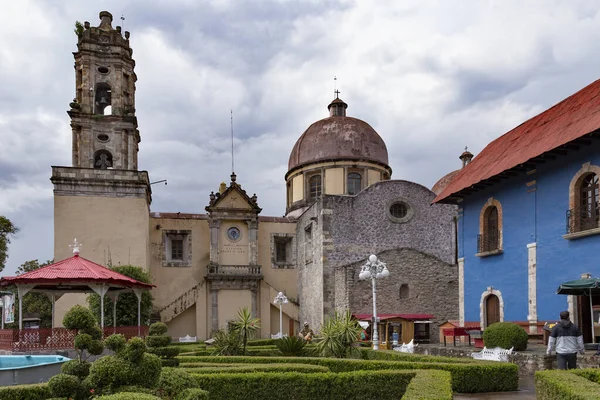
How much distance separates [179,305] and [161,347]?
65.6 feet

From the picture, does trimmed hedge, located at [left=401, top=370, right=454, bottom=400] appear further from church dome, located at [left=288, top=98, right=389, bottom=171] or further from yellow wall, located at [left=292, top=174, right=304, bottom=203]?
yellow wall, located at [left=292, top=174, right=304, bottom=203]

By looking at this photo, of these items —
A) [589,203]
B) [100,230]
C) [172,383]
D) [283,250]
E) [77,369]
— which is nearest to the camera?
[77,369]

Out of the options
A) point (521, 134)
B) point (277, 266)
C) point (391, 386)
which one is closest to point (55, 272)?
point (391, 386)

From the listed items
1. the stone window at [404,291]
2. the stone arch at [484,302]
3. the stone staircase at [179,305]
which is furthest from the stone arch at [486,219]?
the stone staircase at [179,305]

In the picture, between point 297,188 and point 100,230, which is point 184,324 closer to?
point 100,230

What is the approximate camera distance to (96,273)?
61.8 feet

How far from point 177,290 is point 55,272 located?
665 inches

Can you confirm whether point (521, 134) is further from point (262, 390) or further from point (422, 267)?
point (262, 390)

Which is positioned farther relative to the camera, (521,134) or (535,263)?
(521,134)

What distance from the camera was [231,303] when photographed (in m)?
34.7

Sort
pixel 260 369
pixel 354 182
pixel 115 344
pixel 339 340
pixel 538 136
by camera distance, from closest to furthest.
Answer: pixel 115 344 → pixel 260 369 → pixel 339 340 → pixel 538 136 → pixel 354 182

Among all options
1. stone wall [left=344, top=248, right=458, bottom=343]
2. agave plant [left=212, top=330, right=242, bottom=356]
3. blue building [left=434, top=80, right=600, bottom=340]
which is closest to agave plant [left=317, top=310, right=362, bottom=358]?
agave plant [left=212, top=330, right=242, bottom=356]

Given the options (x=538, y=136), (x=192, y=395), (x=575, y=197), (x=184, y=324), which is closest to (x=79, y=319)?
(x=192, y=395)

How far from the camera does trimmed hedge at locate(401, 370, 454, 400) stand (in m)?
7.79
